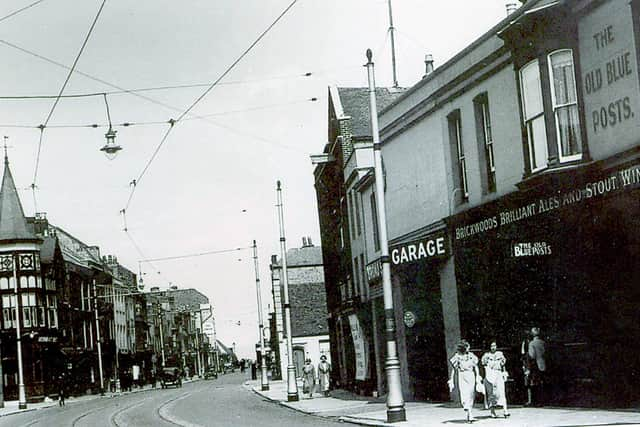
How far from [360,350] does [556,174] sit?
60.9 feet

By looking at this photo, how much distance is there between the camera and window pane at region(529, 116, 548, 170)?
19.1 metres

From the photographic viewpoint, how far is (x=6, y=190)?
62.3m

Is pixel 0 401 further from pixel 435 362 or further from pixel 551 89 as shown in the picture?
pixel 551 89

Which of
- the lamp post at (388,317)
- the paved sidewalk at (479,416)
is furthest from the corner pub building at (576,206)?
the lamp post at (388,317)

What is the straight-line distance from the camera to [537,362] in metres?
19.5

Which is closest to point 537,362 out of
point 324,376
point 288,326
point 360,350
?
point 360,350

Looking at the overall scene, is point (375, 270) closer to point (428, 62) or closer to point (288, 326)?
point (288, 326)

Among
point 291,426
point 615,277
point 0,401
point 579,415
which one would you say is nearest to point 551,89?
point 615,277

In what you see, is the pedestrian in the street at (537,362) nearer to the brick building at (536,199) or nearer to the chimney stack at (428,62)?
the brick building at (536,199)

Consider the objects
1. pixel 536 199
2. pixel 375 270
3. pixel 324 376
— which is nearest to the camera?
pixel 536 199

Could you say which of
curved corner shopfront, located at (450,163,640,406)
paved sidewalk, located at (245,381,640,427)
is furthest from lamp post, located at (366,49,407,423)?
curved corner shopfront, located at (450,163,640,406)

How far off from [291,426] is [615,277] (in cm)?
825

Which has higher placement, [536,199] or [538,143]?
[538,143]

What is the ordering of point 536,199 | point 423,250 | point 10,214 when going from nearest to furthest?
point 536,199
point 423,250
point 10,214
